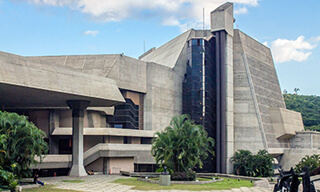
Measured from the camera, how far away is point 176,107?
53.4 metres

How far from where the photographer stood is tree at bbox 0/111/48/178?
25.5 meters

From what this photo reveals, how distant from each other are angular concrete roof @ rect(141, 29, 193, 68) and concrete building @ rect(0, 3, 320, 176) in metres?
0.23

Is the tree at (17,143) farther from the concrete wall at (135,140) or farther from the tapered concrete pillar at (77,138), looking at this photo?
the concrete wall at (135,140)

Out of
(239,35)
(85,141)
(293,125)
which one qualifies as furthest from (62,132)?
(293,125)

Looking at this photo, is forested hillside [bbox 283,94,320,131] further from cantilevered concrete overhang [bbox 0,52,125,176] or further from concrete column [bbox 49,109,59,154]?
cantilevered concrete overhang [bbox 0,52,125,176]

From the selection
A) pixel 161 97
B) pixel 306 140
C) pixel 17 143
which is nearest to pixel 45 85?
pixel 17 143

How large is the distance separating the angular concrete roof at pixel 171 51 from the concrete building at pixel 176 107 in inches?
9.0

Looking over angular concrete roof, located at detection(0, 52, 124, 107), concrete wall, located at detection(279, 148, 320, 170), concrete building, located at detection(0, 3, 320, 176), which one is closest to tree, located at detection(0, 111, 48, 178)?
angular concrete roof, located at detection(0, 52, 124, 107)

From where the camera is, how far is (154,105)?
50.2 metres

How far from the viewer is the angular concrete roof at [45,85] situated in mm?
27031

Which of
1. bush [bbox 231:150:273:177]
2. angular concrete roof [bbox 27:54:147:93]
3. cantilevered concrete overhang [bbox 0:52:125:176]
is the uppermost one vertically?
angular concrete roof [bbox 27:54:147:93]

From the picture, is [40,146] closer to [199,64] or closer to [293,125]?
[199,64]

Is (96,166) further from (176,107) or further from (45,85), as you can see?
(45,85)

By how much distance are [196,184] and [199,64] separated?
76.9 feet
